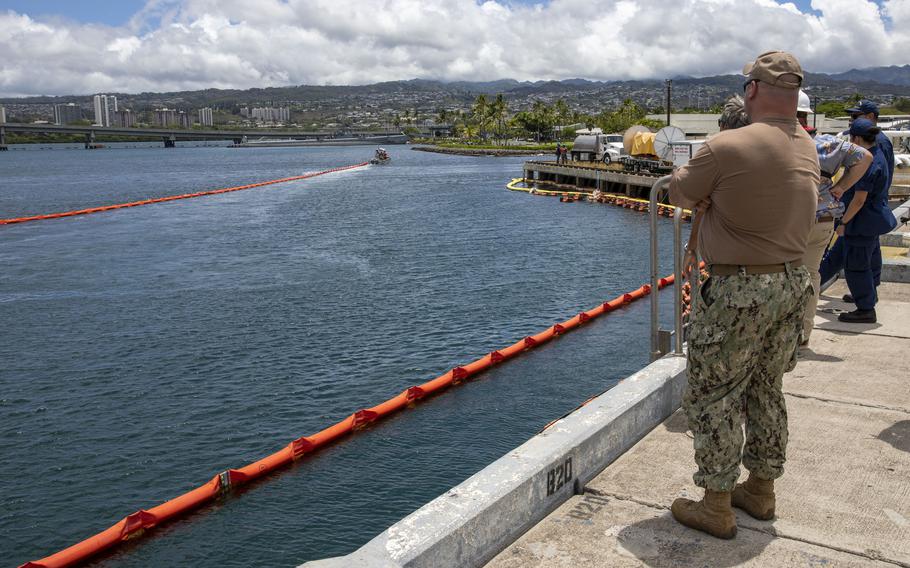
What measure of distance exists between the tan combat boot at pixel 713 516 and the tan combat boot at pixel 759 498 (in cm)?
19

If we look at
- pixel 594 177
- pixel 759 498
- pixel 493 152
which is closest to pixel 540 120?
pixel 493 152

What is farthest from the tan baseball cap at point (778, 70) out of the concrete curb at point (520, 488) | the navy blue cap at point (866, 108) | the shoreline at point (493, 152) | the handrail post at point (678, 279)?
the shoreline at point (493, 152)

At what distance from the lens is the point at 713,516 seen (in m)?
3.79

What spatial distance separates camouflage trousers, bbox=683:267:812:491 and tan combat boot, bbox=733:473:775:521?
10 cm

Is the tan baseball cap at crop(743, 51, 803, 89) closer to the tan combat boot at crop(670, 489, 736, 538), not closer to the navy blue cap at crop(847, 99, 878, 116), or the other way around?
the tan combat boot at crop(670, 489, 736, 538)

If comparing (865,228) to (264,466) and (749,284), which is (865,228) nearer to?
(749,284)

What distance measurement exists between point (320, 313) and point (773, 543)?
651 inches

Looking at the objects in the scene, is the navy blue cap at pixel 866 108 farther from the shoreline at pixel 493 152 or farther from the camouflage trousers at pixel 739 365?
the shoreline at pixel 493 152

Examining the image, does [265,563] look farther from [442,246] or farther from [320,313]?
[442,246]

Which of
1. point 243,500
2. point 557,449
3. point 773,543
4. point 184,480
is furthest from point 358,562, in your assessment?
point 184,480

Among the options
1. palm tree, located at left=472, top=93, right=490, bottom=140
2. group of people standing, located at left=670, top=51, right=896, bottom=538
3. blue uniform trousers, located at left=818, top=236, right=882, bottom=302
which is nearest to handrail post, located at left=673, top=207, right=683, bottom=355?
group of people standing, located at left=670, top=51, right=896, bottom=538

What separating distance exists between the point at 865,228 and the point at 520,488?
534 cm

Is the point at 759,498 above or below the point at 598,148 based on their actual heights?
below

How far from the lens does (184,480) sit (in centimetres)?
1043
